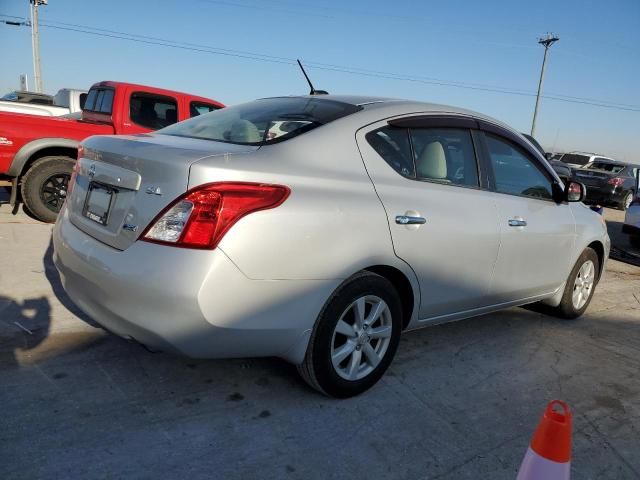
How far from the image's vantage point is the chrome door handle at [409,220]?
286cm

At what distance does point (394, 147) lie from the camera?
9.98 feet

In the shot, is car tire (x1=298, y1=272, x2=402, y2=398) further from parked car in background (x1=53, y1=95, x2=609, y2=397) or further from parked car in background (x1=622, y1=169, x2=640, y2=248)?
parked car in background (x1=622, y1=169, x2=640, y2=248)

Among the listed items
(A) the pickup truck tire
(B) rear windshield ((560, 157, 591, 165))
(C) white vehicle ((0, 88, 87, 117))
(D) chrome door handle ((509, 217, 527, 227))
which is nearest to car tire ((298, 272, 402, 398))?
(D) chrome door handle ((509, 217, 527, 227))

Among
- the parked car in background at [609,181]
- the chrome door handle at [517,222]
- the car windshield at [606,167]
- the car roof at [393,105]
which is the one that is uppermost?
the car roof at [393,105]

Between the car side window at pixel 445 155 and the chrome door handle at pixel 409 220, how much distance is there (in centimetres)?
28

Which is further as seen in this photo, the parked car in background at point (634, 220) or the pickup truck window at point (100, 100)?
the parked car in background at point (634, 220)

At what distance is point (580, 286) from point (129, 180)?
12.8 ft

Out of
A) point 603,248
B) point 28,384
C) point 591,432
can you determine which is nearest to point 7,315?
point 28,384

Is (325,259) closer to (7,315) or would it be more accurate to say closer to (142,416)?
(142,416)

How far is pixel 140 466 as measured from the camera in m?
2.21

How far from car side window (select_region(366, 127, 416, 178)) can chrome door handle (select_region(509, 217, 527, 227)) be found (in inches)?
35.9

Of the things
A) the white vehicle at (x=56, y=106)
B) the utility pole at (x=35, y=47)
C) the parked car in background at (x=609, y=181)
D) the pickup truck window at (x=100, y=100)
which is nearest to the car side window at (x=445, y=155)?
the pickup truck window at (x=100, y=100)

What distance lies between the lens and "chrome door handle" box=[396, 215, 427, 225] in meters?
2.86

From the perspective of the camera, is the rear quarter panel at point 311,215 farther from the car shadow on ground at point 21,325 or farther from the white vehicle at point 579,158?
the white vehicle at point 579,158
